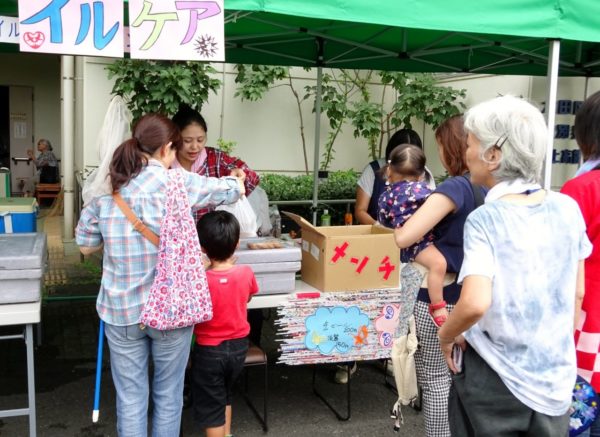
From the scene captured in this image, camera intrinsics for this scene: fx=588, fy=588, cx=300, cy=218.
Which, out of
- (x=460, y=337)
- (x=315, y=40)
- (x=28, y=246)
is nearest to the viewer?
(x=460, y=337)

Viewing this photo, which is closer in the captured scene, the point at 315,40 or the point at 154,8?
the point at 154,8

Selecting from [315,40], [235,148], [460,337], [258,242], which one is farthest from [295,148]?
[460,337]

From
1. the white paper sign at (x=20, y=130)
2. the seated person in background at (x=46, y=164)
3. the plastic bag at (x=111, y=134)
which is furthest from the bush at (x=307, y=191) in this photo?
Answer: the white paper sign at (x=20, y=130)

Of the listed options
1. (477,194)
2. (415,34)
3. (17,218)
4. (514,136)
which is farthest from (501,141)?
(415,34)

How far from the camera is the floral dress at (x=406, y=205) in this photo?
241 cm

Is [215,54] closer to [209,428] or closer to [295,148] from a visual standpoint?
[209,428]

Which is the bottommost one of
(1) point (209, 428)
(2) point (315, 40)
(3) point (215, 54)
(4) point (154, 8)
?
(1) point (209, 428)

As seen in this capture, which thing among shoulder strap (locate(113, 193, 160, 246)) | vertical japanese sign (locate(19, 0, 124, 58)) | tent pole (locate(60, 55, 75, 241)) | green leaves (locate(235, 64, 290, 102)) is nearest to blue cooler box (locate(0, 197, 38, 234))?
vertical japanese sign (locate(19, 0, 124, 58))

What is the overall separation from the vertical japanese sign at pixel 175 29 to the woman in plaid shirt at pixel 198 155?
2.65 ft

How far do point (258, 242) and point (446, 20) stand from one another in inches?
59.8

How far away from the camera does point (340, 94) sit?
30.1 feet

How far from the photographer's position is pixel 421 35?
184 inches

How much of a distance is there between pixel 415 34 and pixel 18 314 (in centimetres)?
353

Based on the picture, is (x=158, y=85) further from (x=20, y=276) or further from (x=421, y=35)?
(x=20, y=276)
